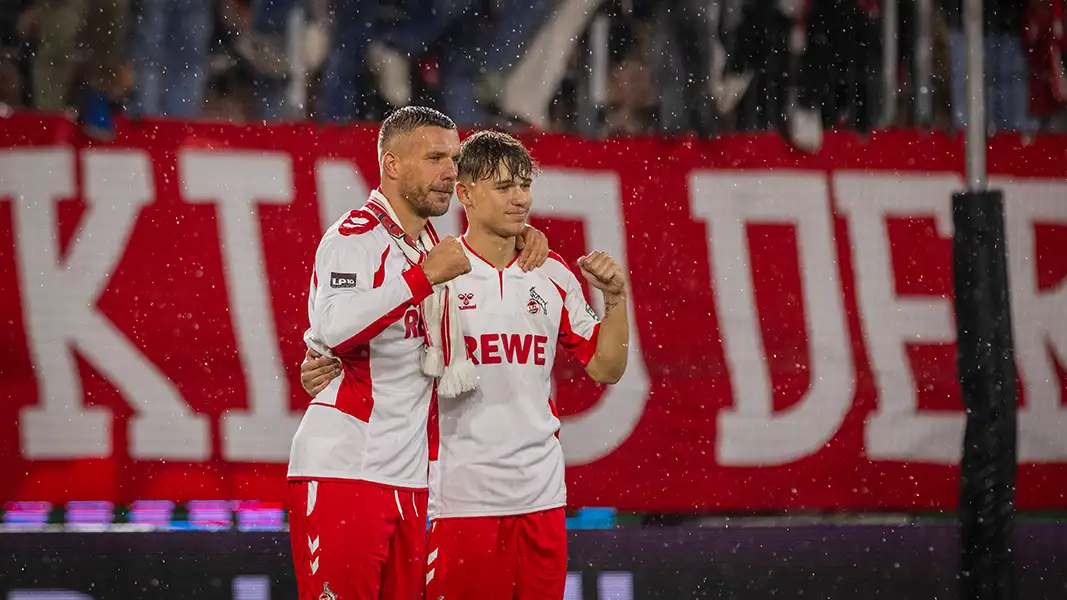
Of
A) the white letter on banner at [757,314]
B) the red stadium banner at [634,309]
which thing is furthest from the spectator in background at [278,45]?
the white letter on banner at [757,314]

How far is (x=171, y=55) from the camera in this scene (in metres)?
4.78

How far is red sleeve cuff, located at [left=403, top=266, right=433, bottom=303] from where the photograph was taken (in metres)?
3.04

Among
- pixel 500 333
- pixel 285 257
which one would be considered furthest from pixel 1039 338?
pixel 285 257

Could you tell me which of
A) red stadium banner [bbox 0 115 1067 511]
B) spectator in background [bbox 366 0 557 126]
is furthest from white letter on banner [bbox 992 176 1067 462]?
spectator in background [bbox 366 0 557 126]

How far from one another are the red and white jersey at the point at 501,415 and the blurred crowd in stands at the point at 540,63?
1.55m

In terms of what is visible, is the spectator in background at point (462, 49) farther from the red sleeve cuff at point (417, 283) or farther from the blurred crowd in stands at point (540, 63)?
the red sleeve cuff at point (417, 283)

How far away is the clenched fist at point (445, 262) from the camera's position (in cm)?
304

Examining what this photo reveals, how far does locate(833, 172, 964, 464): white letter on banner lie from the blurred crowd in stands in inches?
9.5

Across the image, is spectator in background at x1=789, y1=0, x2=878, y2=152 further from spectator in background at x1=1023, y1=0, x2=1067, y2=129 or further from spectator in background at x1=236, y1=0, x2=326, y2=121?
spectator in background at x1=236, y1=0, x2=326, y2=121

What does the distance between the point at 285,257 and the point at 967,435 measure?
98.1 inches

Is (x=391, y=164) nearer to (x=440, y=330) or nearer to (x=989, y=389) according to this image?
(x=440, y=330)

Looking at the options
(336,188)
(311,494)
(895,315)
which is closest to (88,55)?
(336,188)

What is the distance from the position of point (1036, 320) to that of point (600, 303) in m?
1.62

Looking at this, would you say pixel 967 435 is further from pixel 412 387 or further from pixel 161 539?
pixel 161 539
